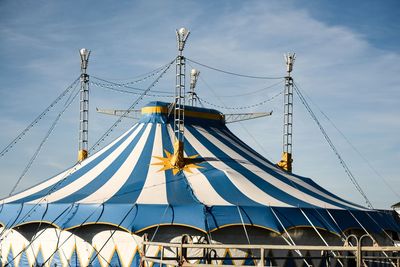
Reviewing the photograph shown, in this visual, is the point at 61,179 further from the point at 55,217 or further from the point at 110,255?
the point at 110,255

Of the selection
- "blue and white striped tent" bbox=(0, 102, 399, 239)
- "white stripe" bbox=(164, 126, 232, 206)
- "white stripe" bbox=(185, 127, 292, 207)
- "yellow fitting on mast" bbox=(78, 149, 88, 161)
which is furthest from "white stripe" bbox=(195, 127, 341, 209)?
"yellow fitting on mast" bbox=(78, 149, 88, 161)

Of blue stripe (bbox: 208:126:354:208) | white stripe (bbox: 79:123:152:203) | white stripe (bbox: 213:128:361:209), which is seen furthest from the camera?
white stripe (bbox: 213:128:361:209)

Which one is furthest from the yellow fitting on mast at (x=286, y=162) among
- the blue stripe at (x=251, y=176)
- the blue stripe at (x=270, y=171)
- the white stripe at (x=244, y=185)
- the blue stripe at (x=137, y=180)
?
the blue stripe at (x=137, y=180)

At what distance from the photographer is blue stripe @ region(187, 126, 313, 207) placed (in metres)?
Result: 13.9

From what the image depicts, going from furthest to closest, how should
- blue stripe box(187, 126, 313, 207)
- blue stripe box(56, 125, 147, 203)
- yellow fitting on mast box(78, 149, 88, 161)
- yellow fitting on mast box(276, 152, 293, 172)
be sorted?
yellow fitting on mast box(276, 152, 293, 172), yellow fitting on mast box(78, 149, 88, 161), blue stripe box(187, 126, 313, 207), blue stripe box(56, 125, 147, 203)

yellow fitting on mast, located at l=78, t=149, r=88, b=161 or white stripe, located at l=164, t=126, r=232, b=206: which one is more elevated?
yellow fitting on mast, located at l=78, t=149, r=88, b=161

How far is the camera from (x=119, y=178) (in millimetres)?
14266

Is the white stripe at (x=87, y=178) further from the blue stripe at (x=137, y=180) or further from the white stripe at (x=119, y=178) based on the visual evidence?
the blue stripe at (x=137, y=180)

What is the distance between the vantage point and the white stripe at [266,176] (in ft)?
47.0

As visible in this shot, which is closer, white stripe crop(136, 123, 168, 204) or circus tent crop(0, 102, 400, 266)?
circus tent crop(0, 102, 400, 266)

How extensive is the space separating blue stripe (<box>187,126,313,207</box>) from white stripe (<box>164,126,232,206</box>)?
1048 mm

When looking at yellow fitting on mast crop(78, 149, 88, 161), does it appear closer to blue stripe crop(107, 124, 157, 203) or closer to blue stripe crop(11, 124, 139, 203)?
blue stripe crop(11, 124, 139, 203)

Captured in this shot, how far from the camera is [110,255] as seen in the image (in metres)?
12.7

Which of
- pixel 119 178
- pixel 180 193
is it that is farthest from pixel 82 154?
pixel 180 193
